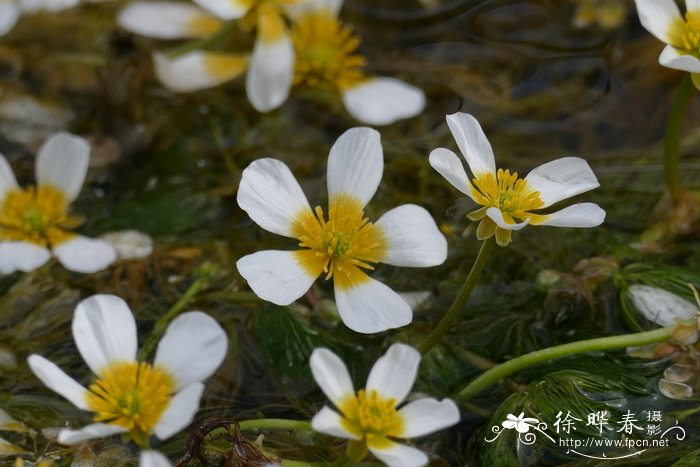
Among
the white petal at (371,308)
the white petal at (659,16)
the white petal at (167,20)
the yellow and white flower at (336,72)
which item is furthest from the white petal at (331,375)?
the white petal at (167,20)

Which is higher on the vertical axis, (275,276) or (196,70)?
(275,276)

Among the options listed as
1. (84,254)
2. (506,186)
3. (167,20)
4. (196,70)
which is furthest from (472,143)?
(167,20)

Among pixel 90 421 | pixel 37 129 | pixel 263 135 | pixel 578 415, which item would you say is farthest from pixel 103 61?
pixel 578 415

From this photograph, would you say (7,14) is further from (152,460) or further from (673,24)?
(673,24)

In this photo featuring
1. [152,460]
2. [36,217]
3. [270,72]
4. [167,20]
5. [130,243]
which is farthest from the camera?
[167,20]

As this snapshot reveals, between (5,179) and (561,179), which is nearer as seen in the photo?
(561,179)

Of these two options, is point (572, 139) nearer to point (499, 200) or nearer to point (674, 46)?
point (674, 46)

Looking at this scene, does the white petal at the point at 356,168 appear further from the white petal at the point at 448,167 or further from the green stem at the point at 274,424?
the green stem at the point at 274,424
